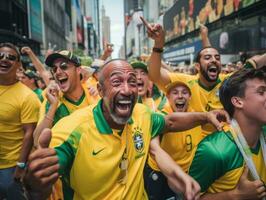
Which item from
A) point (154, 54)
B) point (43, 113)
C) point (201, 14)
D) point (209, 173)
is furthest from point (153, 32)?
point (201, 14)

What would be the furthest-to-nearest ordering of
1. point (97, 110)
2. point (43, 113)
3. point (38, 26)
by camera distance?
point (38, 26) < point (43, 113) < point (97, 110)

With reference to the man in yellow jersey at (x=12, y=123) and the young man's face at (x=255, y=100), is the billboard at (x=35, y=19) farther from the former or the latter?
the young man's face at (x=255, y=100)

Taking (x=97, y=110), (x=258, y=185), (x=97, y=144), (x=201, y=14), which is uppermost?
(x=201, y=14)

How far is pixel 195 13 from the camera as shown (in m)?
40.8

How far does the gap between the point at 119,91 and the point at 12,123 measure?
2372mm

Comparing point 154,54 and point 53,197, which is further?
point 154,54

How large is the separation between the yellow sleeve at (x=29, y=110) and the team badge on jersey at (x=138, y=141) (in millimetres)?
2181

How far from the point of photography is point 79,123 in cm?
301

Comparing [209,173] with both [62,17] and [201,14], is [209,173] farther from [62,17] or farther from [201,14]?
[62,17]

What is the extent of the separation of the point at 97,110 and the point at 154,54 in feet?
8.12

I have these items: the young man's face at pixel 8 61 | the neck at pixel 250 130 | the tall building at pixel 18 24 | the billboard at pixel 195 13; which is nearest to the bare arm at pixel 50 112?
the young man's face at pixel 8 61

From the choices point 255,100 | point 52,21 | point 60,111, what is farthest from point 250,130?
point 52,21

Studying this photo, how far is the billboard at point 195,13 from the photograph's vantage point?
85.9 feet

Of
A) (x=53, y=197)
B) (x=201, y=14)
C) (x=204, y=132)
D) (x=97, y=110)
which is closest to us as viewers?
(x=97, y=110)
